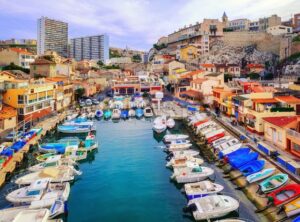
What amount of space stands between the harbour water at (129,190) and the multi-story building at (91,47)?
13204 cm

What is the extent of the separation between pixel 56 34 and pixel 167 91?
103312mm

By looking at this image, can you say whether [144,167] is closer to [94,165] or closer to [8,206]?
[94,165]

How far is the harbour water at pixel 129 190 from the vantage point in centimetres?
1658

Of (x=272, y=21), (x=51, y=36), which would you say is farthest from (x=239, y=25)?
(x=51, y=36)

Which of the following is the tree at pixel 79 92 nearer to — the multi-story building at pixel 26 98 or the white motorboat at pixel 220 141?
the multi-story building at pixel 26 98

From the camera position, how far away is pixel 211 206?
15898 mm

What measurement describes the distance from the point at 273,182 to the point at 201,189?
13.2 ft

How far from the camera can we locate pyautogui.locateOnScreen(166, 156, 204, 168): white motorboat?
72.7 feet

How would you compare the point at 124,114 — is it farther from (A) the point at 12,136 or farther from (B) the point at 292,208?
(B) the point at 292,208

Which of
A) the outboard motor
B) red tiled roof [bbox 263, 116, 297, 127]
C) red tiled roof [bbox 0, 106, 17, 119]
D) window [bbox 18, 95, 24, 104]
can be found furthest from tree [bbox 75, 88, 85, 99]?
the outboard motor

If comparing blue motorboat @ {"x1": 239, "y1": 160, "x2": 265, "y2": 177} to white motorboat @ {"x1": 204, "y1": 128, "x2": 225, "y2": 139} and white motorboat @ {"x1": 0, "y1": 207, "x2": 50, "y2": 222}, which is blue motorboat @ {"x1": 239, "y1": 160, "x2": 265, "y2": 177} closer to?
white motorboat @ {"x1": 204, "y1": 128, "x2": 225, "y2": 139}

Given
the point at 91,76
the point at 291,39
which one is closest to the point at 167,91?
the point at 91,76

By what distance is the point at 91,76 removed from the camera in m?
84.2

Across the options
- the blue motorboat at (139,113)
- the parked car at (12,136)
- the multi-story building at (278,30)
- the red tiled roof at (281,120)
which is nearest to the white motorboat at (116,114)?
the blue motorboat at (139,113)
